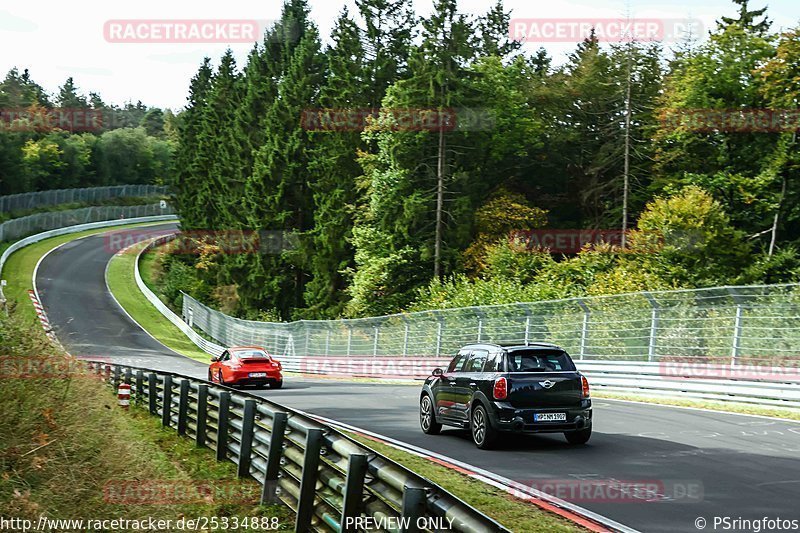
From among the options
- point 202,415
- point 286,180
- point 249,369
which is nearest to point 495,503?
point 202,415

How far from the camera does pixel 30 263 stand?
81.5 metres

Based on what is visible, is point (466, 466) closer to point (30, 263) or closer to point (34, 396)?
point (34, 396)

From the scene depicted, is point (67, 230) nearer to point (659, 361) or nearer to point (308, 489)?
point (659, 361)

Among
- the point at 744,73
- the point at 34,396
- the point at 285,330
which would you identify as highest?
the point at 744,73

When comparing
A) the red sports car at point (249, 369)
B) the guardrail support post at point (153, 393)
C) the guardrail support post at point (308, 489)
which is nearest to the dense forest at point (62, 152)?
the red sports car at point (249, 369)

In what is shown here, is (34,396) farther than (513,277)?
No

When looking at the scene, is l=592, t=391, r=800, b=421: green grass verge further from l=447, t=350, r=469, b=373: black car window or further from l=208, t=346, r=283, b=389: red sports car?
l=208, t=346, r=283, b=389: red sports car

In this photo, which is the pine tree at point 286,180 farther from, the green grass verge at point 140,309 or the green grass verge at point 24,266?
the green grass verge at point 24,266

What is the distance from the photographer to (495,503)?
34.2 feet

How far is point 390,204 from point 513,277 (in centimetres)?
915

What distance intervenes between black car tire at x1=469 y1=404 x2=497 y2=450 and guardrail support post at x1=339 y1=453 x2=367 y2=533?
7142mm

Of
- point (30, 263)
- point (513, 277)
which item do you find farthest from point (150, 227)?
point (513, 277)

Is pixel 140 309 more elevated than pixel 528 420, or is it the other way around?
pixel 528 420

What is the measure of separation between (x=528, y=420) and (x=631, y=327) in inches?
531
